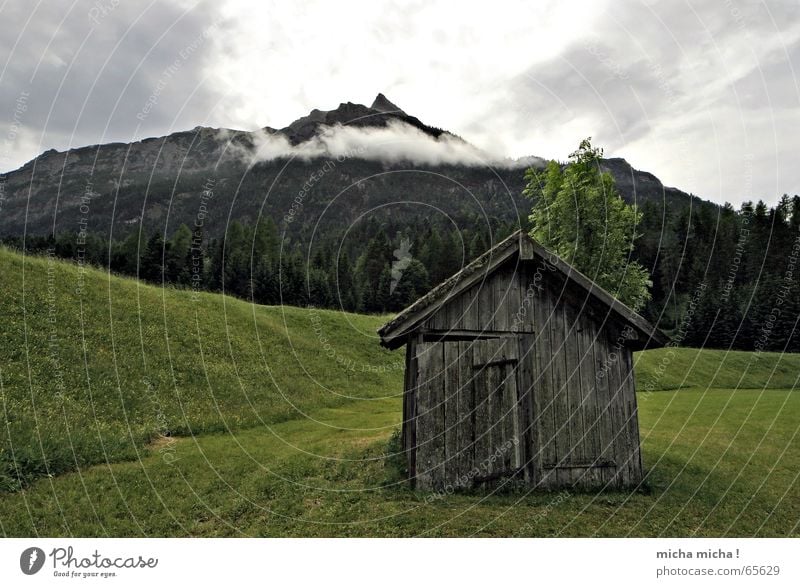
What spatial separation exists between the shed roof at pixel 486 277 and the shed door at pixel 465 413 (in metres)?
0.87

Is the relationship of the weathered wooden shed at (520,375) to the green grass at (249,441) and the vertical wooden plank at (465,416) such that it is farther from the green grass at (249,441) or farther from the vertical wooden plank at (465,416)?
the green grass at (249,441)

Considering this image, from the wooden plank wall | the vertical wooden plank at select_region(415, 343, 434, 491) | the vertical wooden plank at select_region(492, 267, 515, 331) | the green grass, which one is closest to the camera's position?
the green grass

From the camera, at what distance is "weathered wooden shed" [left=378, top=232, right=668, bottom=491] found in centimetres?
1273

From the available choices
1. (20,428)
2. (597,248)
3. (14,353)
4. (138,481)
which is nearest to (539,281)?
(138,481)

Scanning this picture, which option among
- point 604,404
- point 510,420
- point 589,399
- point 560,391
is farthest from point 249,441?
point 604,404

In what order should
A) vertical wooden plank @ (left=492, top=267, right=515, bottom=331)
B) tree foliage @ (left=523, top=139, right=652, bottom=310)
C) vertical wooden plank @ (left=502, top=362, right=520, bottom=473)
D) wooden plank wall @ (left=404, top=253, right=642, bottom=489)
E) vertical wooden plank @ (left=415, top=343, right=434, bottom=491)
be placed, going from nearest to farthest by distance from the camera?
vertical wooden plank @ (left=415, top=343, right=434, bottom=491)
wooden plank wall @ (left=404, top=253, right=642, bottom=489)
vertical wooden plank @ (left=502, top=362, right=520, bottom=473)
vertical wooden plank @ (left=492, top=267, right=515, bottom=331)
tree foliage @ (left=523, top=139, right=652, bottom=310)

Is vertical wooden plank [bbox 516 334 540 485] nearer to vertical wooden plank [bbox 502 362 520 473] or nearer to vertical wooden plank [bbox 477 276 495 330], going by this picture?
vertical wooden plank [bbox 502 362 520 473]

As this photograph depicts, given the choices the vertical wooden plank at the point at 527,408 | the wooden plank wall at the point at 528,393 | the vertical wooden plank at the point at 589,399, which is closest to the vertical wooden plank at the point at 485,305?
the wooden plank wall at the point at 528,393

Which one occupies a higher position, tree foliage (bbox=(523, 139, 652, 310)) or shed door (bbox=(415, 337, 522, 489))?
tree foliage (bbox=(523, 139, 652, 310))

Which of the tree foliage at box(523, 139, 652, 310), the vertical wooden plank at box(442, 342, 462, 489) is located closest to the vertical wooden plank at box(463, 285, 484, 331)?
the vertical wooden plank at box(442, 342, 462, 489)

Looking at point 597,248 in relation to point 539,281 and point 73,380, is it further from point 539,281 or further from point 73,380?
point 73,380

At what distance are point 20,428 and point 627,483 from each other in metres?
18.6

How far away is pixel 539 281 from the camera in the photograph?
14070mm

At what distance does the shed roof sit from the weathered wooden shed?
0.03 meters
